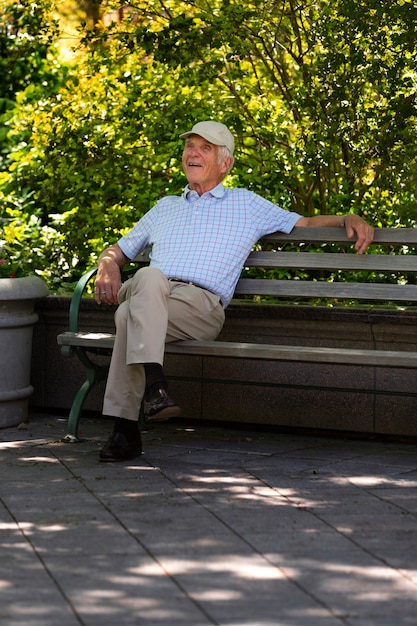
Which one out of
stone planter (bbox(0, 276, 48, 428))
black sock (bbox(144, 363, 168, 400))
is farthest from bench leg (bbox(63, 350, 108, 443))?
black sock (bbox(144, 363, 168, 400))

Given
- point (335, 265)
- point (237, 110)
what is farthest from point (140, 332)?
point (237, 110)

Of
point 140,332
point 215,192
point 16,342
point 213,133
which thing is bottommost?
point 16,342

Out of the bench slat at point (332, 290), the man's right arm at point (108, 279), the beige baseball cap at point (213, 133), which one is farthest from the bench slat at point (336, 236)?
the man's right arm at point (108, 279)

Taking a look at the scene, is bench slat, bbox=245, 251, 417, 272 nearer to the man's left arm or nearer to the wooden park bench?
the wooden park bench

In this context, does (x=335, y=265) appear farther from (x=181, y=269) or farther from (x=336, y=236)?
(x=181, y=269)

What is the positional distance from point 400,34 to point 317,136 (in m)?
0.80

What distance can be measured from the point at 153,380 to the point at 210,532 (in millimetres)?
1141

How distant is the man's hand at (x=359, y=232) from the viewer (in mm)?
5551

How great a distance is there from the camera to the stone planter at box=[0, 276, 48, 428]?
605 centimetres

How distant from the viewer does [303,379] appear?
6027 mm

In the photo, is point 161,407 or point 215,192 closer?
point 161,407

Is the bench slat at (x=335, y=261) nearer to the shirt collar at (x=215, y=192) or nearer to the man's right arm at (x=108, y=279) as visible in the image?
the shirt collar at (x=215, y=192)

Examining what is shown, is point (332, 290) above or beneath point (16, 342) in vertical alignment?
above

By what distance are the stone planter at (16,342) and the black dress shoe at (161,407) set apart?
1.29 meters
